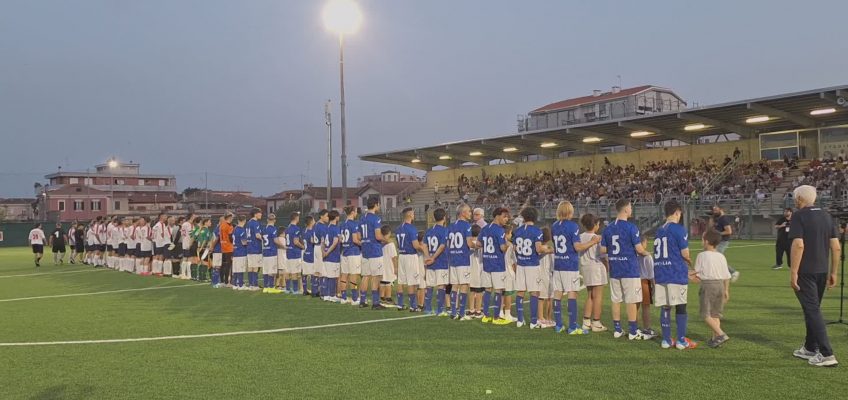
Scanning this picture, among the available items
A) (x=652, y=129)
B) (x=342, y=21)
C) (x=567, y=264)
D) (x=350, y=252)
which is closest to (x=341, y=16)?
(x=342, y=21)

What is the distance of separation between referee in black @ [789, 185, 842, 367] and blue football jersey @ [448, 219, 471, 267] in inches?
198

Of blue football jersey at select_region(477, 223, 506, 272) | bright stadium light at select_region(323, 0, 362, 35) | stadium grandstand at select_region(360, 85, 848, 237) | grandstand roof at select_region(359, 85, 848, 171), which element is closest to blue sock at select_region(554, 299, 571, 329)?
blue football jersey at select_region(477, 223, 506, 272)

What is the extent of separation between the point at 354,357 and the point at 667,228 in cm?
434

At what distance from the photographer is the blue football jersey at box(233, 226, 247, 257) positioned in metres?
16.2

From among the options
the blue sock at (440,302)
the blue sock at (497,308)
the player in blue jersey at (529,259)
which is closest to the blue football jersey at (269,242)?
the blue sock at (440,302)

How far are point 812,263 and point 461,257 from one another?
5263mm

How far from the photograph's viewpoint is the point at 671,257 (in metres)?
8.38

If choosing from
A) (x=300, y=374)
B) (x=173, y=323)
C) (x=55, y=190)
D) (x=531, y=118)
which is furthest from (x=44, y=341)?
(x=55, y=190)

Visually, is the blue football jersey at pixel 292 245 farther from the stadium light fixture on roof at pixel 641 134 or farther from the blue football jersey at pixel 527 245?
the stadium light fixture on roof at pixel 641 134

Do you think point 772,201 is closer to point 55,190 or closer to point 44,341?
point 44,341

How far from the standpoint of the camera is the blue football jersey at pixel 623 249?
28.9 feet

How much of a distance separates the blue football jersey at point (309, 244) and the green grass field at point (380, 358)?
6.01ft

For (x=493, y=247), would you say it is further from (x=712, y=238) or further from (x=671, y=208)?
(x=712, y=238)

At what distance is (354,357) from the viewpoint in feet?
26.5
